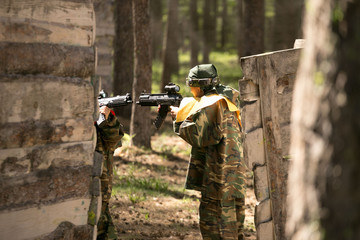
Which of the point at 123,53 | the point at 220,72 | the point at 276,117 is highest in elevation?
the point at 220,72

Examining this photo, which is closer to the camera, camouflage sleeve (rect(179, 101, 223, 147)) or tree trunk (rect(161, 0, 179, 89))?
camouflage sleeve (rect(179, 101, 223, 147))

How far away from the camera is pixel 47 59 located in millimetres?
4031

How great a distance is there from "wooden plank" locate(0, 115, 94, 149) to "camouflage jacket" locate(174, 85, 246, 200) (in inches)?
55.9

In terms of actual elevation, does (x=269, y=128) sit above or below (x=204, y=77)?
below

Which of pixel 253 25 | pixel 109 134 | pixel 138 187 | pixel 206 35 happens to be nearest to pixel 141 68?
pixel 138 187

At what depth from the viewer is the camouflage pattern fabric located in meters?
5.42

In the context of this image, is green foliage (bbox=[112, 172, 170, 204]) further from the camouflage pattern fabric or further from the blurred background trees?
the camouflage pattern fabric

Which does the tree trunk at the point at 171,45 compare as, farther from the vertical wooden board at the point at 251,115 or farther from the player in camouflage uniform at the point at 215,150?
the vertical wooden board at the point at 251,115

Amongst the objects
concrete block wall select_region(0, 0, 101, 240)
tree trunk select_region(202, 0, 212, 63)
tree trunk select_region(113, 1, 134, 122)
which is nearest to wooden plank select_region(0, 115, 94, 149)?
concrete block wall select_region(0, 0, 101, 240)

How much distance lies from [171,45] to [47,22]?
12.8 meters

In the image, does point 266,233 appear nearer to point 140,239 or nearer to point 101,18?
point 140,239

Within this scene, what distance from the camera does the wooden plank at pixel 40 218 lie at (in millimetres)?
3881

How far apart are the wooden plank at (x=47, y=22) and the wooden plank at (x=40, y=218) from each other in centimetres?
135

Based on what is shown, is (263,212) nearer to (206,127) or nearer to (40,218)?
(206,127)
